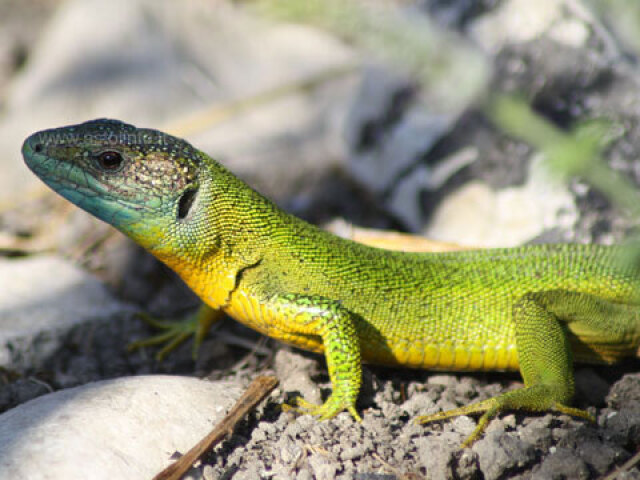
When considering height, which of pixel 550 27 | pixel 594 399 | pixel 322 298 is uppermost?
pixel 550 27

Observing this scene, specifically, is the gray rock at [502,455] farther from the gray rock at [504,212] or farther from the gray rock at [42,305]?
the gray rock at [42,305]

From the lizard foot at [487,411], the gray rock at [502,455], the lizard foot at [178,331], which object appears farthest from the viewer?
the lizard foot at [178,331]

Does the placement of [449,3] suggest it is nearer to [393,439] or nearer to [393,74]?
[393,74]

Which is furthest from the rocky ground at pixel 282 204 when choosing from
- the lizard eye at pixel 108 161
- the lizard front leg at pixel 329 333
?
the lizard eye at pixel 108 161

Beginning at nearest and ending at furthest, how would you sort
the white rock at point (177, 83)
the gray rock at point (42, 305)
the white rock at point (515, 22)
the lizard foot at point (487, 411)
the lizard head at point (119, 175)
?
the lizard foot at point (487, 411)
the lizard head at point (119, 175)
the gray rock at point (42, 305)
the white rock at point (515, 22)
the white rock at point (177, 83)

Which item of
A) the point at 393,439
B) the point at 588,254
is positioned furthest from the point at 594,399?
the point at 393,439

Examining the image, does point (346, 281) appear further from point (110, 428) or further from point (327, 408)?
point (110, 428)
